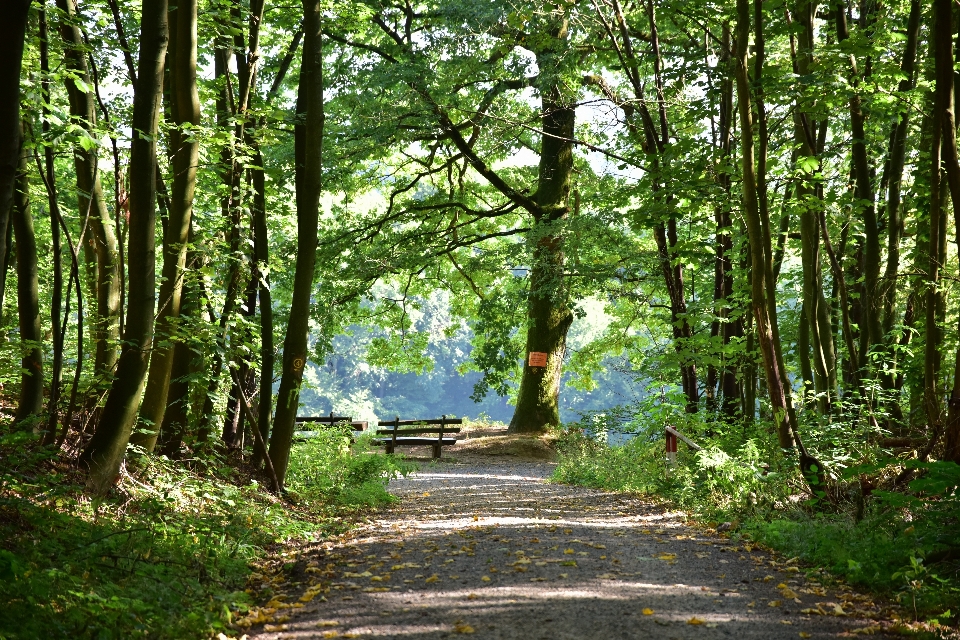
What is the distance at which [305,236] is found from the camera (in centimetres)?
939

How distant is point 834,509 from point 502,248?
1203 centimetres

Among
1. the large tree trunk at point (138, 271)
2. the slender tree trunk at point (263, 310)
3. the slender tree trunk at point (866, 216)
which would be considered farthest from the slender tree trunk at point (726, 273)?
the large tree trunk at point (138, 271)

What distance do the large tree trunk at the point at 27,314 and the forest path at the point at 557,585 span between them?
307 cm

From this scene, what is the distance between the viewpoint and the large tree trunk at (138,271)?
6574 millimetres

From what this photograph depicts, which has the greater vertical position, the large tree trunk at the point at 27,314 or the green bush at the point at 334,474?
the large tree trunk at the point at 27,314

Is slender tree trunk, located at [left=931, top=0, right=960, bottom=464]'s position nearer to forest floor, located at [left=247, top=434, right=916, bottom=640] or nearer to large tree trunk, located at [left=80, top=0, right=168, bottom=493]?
forest floor, located at [left=247, top=434, right=916, bottom=640]

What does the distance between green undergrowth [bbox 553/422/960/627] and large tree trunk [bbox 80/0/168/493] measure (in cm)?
544

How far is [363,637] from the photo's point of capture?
4312 mm

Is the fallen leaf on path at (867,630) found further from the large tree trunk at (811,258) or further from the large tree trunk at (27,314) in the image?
the large tree trunk at (27,314)

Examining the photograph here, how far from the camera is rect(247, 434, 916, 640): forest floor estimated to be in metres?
4.50

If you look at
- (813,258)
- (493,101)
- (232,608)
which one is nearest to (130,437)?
(232,608)

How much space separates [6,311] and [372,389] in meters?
62.9

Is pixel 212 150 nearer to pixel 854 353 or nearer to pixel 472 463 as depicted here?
pixel 854 353

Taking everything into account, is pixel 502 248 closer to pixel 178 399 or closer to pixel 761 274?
pixel 761 274
